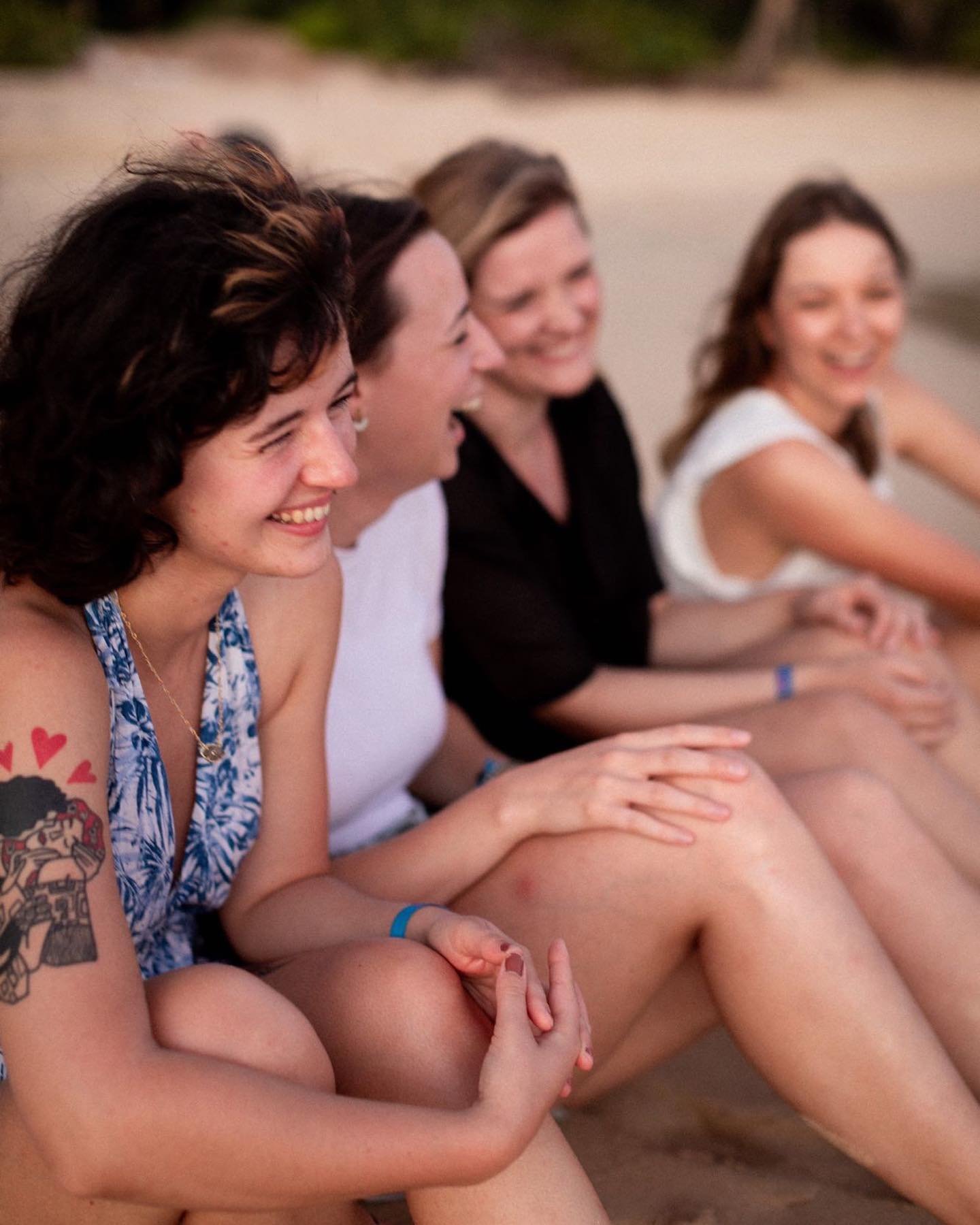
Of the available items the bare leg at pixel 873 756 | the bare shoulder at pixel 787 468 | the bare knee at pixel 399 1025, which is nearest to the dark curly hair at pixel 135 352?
the bare knee at pixel 399 1025

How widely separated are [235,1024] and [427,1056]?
0.88ft

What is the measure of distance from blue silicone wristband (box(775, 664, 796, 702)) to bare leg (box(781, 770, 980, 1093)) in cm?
67

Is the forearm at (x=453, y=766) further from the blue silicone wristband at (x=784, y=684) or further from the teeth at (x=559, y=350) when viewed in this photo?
the teeth at (x=559, y=350)

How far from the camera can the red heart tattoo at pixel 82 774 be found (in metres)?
1.57

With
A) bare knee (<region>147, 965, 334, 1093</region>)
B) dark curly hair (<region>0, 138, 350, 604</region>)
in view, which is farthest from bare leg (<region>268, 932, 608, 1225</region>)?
dark curly hair (<region>0, 138, 350, 604</region>)

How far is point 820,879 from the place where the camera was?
204 cm

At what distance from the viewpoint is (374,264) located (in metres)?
2.45

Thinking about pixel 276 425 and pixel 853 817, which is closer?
pixel 276 425

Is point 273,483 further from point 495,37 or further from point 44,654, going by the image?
point 495,37

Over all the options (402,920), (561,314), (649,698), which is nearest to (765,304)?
(561,314)

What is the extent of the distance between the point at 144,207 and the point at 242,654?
65cm

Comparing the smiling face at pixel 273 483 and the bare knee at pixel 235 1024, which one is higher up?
the smiling face at pixel 273 483

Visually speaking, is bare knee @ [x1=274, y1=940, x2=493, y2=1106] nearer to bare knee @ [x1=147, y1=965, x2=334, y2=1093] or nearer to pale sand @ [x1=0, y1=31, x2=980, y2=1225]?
bare knee @ [x1=147, y1=965, x2=334, y2=1093]

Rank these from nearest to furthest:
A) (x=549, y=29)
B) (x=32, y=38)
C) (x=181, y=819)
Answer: (x=181, y=819), (x=32, y=38), (x=549, y=29)
